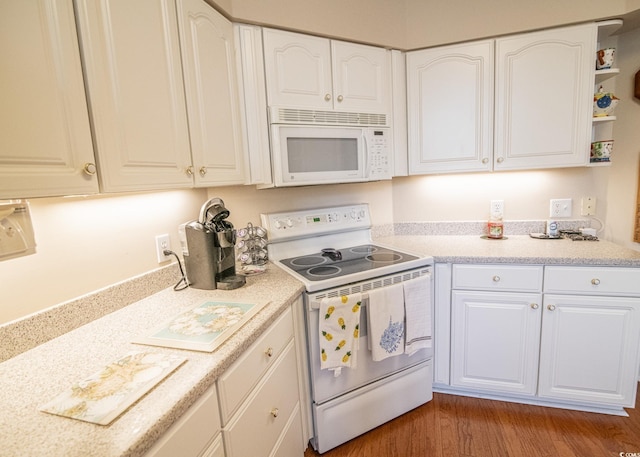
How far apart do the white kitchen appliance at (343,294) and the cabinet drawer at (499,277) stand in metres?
0.19

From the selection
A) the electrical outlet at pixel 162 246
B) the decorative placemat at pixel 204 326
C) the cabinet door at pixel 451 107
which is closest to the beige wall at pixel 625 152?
the cabinet door at pixel 451 107

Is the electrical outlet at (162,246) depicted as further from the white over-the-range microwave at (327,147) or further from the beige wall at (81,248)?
the white over-the-range microwave at (327,147)

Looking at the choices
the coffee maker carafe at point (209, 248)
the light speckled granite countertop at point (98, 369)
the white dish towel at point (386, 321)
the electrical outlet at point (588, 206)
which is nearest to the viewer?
the light speckled granite countertop at point (98, 369)

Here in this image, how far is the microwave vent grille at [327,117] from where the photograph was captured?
1.60 m

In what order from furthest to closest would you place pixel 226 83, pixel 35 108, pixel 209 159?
1. pixel 226 83
2. pixel 209 159
3. pixel 35 108

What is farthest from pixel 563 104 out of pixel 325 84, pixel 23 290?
pixel 23 290

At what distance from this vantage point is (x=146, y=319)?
42.9 inches

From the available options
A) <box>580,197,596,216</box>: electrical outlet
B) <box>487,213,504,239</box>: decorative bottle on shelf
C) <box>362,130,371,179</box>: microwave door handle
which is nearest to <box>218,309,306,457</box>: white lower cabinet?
<box>362,130,371,179</box>: microwave door handle

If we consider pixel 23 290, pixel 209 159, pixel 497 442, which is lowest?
pixel 497 442

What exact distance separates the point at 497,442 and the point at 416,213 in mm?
1407

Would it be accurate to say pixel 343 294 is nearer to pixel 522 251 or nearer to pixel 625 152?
pixel 522 251

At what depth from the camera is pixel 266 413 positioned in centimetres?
107

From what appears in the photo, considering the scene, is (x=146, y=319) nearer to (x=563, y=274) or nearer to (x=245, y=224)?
(x=245, y=224)

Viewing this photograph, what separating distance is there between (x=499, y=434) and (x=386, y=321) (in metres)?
0.86
